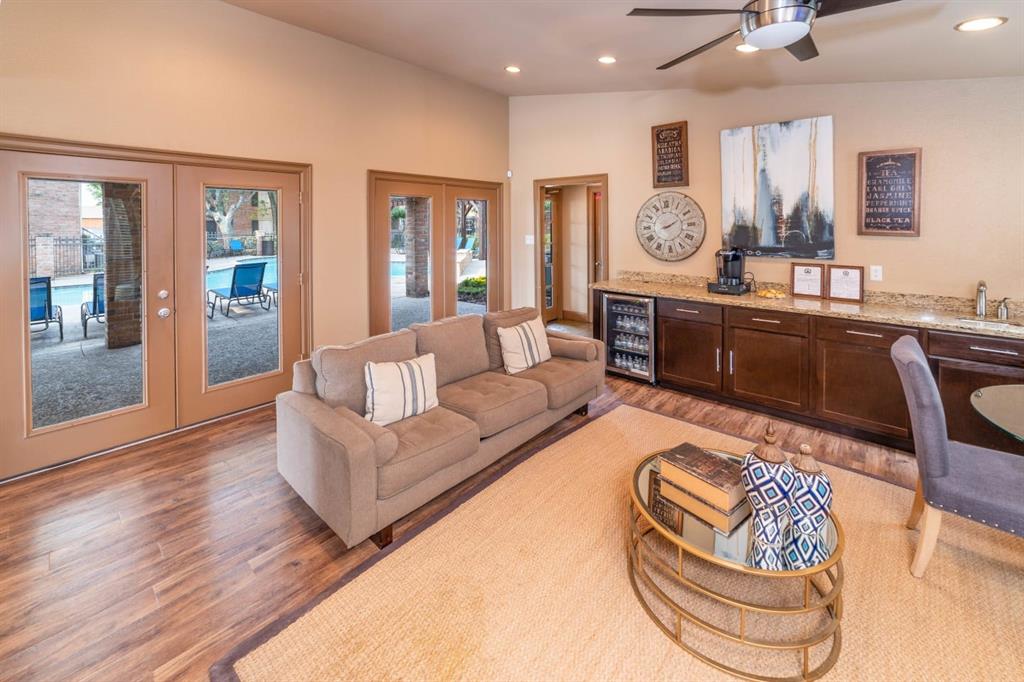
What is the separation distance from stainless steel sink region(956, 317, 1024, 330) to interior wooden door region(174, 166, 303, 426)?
5.06 meters

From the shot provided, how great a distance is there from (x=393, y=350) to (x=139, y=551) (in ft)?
5.31

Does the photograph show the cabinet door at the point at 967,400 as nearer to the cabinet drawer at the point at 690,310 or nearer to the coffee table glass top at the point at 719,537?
the cabinet drawer at the point at 690,310

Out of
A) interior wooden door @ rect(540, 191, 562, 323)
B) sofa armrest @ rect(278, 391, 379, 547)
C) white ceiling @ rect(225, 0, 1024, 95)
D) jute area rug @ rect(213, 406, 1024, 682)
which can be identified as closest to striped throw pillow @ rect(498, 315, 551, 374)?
jute area rug @ rect(213, 406, 1024, 682)

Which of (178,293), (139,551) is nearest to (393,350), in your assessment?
(139,551)

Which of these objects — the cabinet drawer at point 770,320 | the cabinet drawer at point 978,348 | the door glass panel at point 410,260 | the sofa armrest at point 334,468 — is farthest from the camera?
the door glass panel at point 410,260

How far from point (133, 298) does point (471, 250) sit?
348 cm

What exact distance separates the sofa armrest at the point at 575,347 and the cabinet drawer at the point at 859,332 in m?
1.67

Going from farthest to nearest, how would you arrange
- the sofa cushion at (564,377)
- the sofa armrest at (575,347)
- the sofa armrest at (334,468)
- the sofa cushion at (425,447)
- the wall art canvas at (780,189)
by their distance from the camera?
1. the wall art canvas at (780,189)
2. the sofa armrest at (575,347)
3. the sofa cushion at (564,377)
4. the sofa cushion at (425,447)
5. the sofa armrest at (334,468)

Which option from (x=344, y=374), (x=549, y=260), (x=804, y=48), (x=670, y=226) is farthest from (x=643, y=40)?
(x=549, y=260)

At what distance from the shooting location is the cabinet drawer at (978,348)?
303 cm

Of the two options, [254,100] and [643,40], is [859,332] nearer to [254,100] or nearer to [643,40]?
[643,40]

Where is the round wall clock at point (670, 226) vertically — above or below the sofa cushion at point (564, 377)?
above

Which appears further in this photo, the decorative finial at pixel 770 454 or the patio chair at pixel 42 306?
the patio chair at pixel 42 306

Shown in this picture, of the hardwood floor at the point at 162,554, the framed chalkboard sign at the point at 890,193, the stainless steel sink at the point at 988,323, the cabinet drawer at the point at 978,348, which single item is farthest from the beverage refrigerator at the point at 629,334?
the stainless steel sink at the point at 988,323
